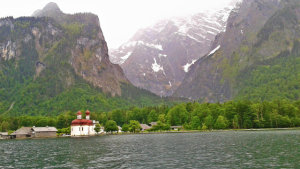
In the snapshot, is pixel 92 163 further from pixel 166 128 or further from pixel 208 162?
pixel 166 128

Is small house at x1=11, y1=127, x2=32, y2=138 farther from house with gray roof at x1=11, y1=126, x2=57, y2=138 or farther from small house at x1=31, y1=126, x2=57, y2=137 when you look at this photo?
small house at x1=31, y1=126, x2=57, y2=137

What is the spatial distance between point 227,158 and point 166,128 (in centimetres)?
13660

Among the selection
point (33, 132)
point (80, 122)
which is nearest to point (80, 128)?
point (80, 122)

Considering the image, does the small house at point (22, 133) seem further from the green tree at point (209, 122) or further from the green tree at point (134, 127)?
the green tree at point (209, 122)

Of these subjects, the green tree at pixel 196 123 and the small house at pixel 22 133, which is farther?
the green tree at pixel 196 123

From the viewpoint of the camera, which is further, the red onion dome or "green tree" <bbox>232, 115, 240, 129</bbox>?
the red onion dome

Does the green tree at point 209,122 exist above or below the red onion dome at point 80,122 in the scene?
below

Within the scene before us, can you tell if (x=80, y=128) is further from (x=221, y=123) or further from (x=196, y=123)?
(x=221, y=123)

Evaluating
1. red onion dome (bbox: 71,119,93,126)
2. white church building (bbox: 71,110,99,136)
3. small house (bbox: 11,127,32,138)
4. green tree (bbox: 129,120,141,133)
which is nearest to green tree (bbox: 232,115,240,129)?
green tree (bbox: 129,120,141,133)

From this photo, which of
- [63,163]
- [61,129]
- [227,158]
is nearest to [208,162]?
[227,158]

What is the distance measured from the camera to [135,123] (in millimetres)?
194750

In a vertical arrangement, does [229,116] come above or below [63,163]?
above

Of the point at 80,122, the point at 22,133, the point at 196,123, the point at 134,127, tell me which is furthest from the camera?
the point at 134,127

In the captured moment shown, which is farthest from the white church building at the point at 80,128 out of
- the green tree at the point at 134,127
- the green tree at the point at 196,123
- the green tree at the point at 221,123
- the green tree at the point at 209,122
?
the green tree at the point at 221,123
